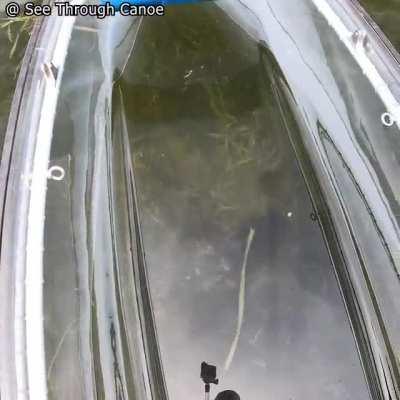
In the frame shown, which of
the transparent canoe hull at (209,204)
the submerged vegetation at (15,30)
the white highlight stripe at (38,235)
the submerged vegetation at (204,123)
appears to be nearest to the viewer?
the white highlight stripe at (38,235)

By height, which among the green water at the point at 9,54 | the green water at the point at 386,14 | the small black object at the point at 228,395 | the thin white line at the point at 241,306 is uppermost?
the green water at the point at 9,54

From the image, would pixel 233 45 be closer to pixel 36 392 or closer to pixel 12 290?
pixel 12 290

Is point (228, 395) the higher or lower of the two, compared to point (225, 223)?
lower

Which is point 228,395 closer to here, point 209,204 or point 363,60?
point 209,204

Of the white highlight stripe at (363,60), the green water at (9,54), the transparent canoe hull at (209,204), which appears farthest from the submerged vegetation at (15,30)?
the white highlight stripe at (363,60)

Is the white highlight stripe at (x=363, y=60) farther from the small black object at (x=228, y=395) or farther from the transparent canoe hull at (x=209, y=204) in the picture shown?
the small black object at (x=228, y=395)

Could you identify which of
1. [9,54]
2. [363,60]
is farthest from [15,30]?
[363,60]

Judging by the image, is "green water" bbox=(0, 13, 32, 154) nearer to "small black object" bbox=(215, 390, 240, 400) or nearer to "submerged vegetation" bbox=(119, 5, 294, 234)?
"submerged vegetation" bbox=(119, 5, 294, 234)
